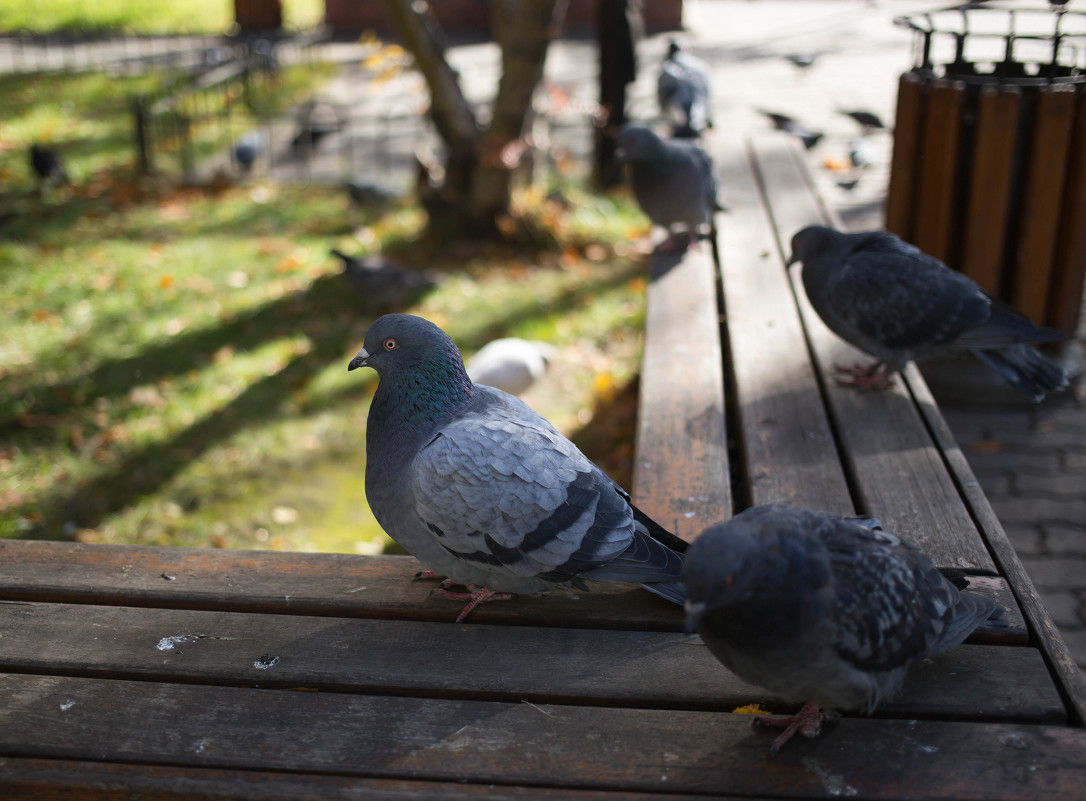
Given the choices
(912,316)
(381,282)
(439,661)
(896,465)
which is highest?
(912,316)

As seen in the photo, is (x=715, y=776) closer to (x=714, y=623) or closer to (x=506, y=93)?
(x=714, y=623)

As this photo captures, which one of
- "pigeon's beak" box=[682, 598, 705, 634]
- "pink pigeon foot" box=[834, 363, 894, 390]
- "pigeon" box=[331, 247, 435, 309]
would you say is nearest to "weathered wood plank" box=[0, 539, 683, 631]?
"pigeon's beak" box=[682, 598, 705, 634]

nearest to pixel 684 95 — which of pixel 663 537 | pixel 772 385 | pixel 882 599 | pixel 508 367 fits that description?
pixel 508 367

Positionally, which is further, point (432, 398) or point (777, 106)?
point (777, 106)

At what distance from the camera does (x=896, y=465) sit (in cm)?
270

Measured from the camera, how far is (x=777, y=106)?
39.2 feet

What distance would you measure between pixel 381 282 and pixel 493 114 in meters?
1.86

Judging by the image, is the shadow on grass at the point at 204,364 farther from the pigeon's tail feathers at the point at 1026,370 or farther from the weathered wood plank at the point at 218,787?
the weathered wood plank at the point at 218,787

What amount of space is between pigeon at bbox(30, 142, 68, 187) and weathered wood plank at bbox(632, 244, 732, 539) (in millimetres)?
6815

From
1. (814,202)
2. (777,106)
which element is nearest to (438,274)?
(814,202)

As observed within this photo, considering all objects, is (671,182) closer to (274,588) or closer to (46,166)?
(274,588)

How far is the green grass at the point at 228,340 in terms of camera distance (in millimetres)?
4293

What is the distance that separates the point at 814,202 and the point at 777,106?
747 cm

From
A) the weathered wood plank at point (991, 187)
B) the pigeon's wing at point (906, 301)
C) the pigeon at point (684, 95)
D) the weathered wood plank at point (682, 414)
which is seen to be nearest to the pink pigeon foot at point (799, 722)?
the weathered wood plank at point (682, 414)
